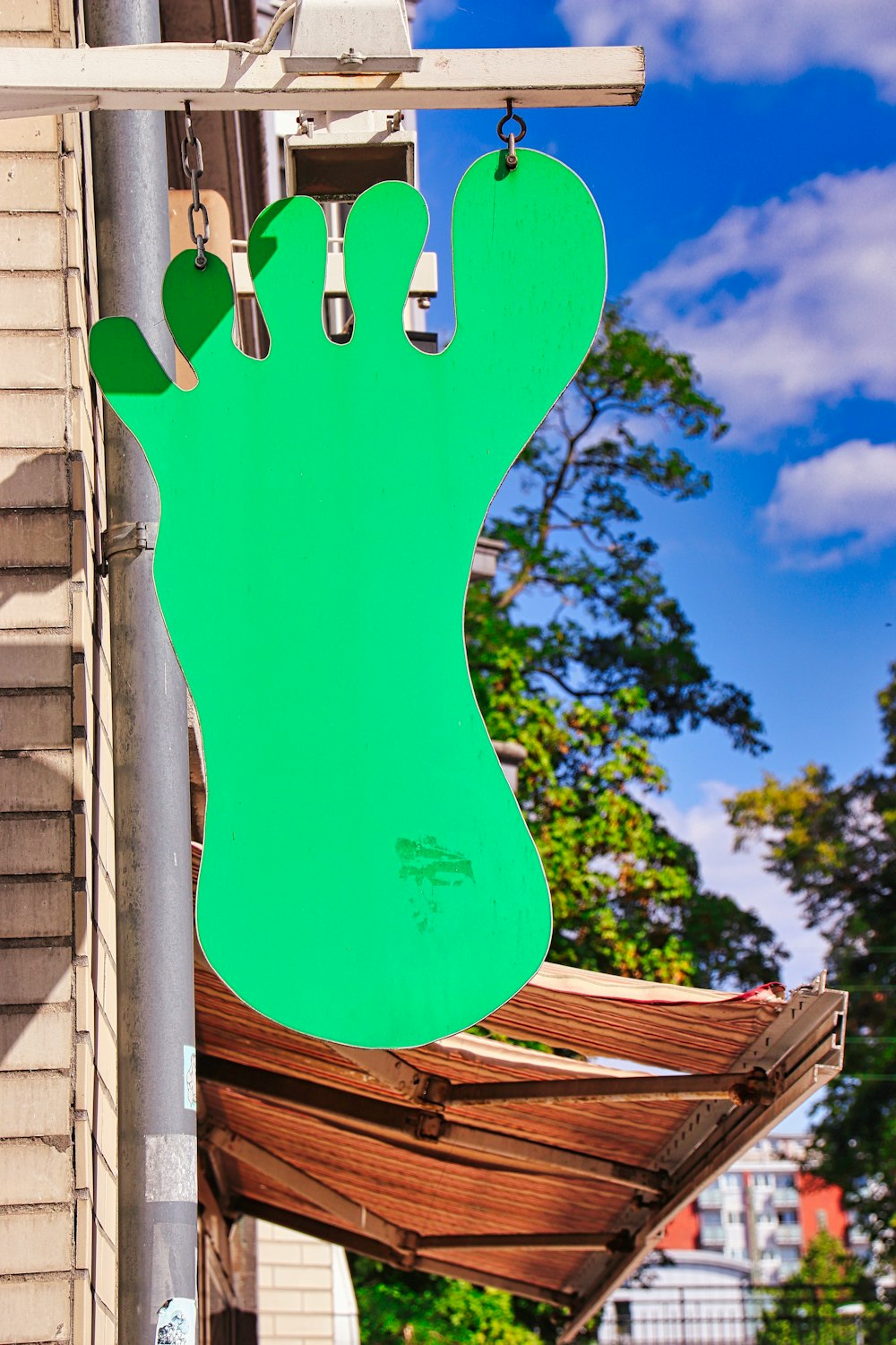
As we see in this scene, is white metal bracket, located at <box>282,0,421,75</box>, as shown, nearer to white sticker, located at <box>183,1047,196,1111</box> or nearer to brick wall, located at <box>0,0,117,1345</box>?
brick wall, located at <box>0,0,117,1345</box>

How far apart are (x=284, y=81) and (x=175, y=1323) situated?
2.08m

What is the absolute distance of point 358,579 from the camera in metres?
2.39

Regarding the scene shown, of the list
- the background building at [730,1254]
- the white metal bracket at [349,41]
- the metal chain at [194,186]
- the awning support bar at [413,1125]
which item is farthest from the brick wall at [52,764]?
the background building at [730,1254]

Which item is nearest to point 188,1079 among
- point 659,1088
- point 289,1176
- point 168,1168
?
point 168,1168

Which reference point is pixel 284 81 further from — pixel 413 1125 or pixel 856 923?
pixel 856 923

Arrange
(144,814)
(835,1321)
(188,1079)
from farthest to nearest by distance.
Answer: (835,1321)
(144,814)
(188,1079)

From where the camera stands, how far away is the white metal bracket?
2.46m

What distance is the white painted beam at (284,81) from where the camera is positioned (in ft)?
8.01

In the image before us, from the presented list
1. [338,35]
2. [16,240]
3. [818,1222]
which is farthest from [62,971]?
[818,1222]

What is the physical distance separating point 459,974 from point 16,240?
7.68 ft

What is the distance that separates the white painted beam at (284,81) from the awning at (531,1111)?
2118 mm

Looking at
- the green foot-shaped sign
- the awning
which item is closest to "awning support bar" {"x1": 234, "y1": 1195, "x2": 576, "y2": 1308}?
the awning

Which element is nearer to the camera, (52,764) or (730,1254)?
(52,764)

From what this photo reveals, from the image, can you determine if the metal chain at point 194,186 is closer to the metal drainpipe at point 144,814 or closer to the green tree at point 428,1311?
the metal drainpipe at point 144,814
